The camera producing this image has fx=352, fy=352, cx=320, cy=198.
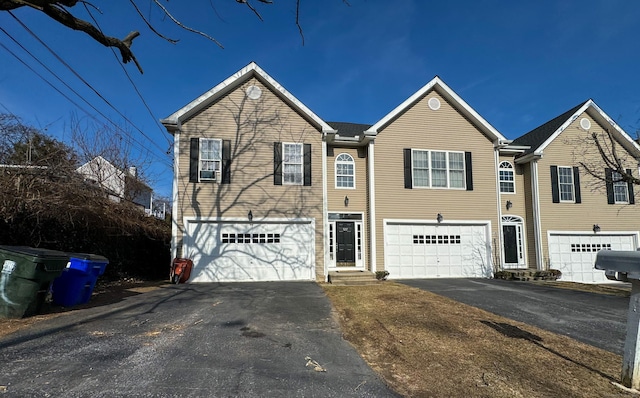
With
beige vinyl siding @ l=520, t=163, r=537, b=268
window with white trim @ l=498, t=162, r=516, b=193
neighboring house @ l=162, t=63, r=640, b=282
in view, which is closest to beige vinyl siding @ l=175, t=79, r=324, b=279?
neighboring house @ l=162, t=63, r=640, b=282

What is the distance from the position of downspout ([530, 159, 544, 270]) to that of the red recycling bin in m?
13.3

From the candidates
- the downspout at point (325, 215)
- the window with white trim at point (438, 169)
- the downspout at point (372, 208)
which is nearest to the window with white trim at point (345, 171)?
the downspout at point (372, 208)

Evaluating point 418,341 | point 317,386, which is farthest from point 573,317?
point 317,386

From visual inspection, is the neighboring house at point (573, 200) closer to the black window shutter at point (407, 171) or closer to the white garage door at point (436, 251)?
the white garage door at point (436, 251)

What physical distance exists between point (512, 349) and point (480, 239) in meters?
9.65

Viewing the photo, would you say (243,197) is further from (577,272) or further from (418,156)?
(577,272)

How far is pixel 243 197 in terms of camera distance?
12.4 m

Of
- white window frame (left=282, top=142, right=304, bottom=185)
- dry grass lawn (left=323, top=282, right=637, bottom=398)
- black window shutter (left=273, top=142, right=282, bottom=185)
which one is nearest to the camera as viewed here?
dry grass lawn (left=323, top=282, right=637, bottom=398)

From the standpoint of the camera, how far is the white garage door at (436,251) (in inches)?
521

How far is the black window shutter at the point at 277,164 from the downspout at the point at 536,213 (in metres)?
10.3

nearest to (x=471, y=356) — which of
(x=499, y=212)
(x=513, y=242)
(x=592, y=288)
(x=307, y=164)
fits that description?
(x=307, y=164)

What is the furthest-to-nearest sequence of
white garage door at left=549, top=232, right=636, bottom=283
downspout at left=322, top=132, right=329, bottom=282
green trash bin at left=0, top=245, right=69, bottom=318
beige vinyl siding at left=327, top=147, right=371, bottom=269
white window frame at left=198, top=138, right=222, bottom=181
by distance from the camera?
white garage door at left=549, top=232, right=636, bottom=283 → beige vinyl siding at left=327, top=147, right=371, bottom=269 → downspout at left=322, top=132, right=329, bottom=282 → white window frame at left=198, top=138, right=222, bottom=181 → green trash bin at left=0, top=245, right=69, bottom=318

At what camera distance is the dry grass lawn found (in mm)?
3682

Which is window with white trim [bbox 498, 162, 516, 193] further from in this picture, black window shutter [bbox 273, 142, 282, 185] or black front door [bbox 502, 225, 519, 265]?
black window shutter [bbox 273, 142, 282, 185]
